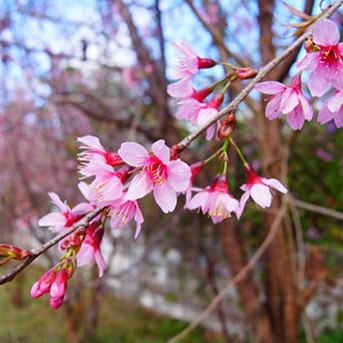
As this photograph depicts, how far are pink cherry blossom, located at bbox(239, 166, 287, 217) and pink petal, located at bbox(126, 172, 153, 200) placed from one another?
0.64 ft

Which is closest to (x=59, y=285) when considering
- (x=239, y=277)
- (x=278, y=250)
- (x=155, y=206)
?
(x=239, y=277)

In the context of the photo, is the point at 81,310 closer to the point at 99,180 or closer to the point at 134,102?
the point at 134,102

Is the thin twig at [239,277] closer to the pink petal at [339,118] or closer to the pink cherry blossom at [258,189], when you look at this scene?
the pink cherry blossom at [258,189]

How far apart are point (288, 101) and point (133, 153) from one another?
255mm

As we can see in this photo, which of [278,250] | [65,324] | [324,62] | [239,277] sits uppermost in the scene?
[324,62]

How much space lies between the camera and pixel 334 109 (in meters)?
0.65

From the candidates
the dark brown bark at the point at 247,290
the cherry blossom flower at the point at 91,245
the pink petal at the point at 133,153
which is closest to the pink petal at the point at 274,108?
the pink petal at the point at 133,153

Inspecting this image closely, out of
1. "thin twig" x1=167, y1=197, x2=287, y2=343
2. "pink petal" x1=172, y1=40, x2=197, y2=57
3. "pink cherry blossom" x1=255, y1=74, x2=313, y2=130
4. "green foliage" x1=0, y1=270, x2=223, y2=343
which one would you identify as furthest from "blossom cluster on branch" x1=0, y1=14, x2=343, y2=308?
"green foliage" x1=0, y1=270, x2=223, y2=343

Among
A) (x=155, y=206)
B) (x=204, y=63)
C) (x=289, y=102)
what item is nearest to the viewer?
(x=289, y=102)

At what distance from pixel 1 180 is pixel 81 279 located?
255 cm

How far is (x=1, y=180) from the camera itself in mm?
5258

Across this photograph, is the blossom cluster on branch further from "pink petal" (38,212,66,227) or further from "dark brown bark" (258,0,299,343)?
"dark brown bark" (258,0,299,343)

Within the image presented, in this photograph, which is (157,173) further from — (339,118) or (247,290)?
(247,290)

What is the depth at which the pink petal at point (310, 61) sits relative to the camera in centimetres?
64
